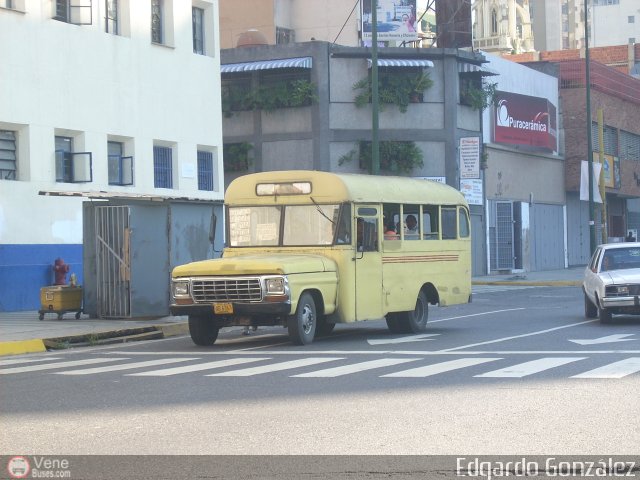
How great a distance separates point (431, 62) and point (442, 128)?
102 inches

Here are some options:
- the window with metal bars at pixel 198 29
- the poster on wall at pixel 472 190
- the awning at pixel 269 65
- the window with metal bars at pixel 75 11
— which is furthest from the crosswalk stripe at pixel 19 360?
the poster on wall at pixel 472 190

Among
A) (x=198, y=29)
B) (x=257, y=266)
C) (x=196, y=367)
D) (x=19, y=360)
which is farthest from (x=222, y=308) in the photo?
(x=198, y=29)

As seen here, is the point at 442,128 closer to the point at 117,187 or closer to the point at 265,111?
the point at 265,111

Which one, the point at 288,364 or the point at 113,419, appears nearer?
the point at 113,419

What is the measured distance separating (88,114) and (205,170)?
667 centimetres

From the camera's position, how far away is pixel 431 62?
157 ft

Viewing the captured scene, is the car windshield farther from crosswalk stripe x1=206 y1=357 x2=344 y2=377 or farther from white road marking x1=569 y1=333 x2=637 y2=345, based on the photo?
crosswalk stripe x1=206 y1=357 x2=344 y2=377

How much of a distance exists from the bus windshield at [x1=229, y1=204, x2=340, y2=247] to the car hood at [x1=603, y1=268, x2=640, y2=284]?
19.1 feet

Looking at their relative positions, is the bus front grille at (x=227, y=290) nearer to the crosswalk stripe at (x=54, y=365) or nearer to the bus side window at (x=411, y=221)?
the crosswalk stripe at (x=54, y=365)

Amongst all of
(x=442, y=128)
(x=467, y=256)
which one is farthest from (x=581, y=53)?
(x=467, y=256)

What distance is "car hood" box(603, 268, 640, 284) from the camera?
22859 millimetres

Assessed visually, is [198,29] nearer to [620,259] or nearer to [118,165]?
[118,165]

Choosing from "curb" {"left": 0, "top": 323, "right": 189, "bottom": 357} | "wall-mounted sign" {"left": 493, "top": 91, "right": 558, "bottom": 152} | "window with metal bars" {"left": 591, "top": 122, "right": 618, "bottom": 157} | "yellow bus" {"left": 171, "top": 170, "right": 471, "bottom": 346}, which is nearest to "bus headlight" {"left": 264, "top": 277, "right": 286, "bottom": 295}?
"yellow bus" {"left": 171, "top": 170, "right": 471, "bottom": 346}

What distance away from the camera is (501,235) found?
52812mm
